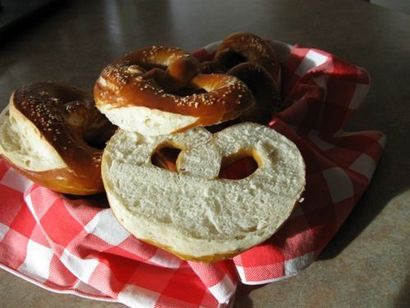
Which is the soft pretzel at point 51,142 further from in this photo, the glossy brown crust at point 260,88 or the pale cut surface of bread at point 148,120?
the glossy brown crust at point 260,88

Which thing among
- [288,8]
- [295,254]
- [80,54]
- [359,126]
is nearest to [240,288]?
[295,254]

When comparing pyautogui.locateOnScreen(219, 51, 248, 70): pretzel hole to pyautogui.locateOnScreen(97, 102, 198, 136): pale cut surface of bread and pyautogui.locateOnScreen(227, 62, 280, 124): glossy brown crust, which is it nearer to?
pyautogui.locateOnScreen(227, 62, 280, 124): glossy brown crust

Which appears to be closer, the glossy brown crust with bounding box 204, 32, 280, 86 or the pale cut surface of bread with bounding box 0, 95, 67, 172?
the pale cut surface of bread with bounding box 0, 95, 67, 172

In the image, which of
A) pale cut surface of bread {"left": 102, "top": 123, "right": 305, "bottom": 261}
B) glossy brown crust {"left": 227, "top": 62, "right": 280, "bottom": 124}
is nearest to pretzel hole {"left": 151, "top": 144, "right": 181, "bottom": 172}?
pale cut surface of bread {"left": 102, "top": 123, "right": 305, "bottom": 261}

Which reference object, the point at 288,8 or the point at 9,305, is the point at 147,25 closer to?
the point at 288,8

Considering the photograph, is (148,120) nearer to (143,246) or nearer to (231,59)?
(143,246)

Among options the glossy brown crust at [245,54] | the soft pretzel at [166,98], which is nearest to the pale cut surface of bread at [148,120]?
the soft pretzel at [166,98]
